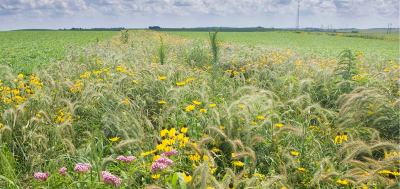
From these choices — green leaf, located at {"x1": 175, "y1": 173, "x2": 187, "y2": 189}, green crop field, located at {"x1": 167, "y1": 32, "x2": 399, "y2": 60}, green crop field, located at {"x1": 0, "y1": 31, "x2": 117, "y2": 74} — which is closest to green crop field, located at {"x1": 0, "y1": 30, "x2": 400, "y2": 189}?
green leaf, located at {"x1": 175, "y1": 173, "x2": 187, "y2": 189}

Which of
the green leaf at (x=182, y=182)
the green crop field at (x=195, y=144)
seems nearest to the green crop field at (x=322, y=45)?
the green crop field at (x=195, y=144)

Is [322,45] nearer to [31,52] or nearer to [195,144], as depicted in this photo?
[31,52]

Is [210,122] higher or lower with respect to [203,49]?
lower

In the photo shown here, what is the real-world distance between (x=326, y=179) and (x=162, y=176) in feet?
4.42

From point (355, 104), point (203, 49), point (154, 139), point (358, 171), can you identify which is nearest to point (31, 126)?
point (154, 139)

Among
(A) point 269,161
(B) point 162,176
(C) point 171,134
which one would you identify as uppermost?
(C) point 171,134

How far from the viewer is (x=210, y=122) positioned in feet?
10.7

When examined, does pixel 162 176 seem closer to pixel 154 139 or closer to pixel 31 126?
pixel 154 139

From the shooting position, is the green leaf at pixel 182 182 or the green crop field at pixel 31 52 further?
the green crop field at pixel 31 52

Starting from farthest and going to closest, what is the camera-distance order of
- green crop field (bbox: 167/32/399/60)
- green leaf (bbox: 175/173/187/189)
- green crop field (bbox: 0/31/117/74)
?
1. green crop field (bbox: 167/32/399/60)
2. green crop field (bbox: 0/31/117/74)
3. green leaf (bbox: 175/173/187/189)

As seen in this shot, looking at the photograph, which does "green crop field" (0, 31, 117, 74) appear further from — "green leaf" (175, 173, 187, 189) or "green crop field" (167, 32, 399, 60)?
"green crop field" (167, 32, 399, 60)

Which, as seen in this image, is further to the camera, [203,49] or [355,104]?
[203,49]

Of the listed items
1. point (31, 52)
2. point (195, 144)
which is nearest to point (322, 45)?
point (31, 52)

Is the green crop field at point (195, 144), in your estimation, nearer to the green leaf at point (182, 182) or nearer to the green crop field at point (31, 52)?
the green leaf at point (182, 182)
